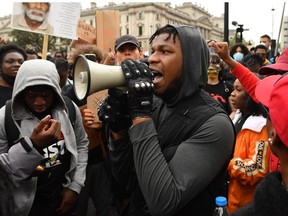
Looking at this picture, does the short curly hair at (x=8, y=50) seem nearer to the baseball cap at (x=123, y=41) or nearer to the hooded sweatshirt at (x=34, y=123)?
the baseball cap at (x=123, y=41)

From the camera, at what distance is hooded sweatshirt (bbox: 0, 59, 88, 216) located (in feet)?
7.12

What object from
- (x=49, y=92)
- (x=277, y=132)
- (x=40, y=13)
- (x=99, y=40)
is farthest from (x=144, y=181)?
(x=40, y=13)

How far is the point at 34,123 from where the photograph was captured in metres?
2.39

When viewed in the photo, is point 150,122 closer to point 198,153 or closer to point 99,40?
point 198,153

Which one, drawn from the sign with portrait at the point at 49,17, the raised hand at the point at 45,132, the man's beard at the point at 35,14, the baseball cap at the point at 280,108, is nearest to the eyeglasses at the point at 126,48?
the sign with portrait at the point at 49,17

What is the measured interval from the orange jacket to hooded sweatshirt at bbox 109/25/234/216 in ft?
2.80

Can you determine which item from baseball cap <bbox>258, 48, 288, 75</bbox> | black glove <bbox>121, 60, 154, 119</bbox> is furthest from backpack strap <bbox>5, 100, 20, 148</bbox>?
baseball cap <bbox>258, 48, 288, 75</bbox>

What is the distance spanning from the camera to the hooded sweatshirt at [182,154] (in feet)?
4.67

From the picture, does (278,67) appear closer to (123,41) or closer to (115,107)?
(115,107)

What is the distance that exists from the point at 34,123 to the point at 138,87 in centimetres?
122

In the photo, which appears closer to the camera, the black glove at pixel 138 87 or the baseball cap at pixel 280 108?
the baseball cap at pixel 280 108

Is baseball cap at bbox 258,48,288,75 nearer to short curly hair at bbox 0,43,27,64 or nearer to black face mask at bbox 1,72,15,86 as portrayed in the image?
black face mask at bbox 1,72,15,86

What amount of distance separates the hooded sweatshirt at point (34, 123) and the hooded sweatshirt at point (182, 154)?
0.76 m

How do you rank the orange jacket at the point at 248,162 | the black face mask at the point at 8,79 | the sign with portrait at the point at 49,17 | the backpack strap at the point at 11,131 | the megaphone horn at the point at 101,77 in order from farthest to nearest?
the sign with portrait at the point at 49,17, the black face mask at the point at 8,79, the orange jacket at the point at 248,162, the backpack strap at the point at 11,131, the megaphone horn at the point at 101,77
